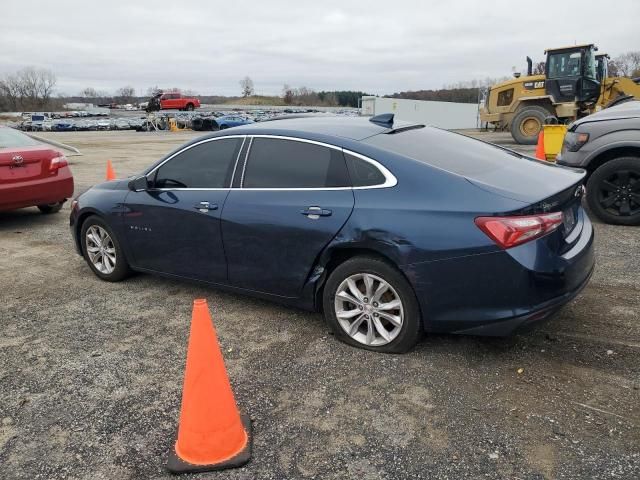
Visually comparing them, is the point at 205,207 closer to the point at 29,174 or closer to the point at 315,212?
the point at 315,212

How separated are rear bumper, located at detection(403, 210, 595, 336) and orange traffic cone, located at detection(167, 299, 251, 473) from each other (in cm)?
135

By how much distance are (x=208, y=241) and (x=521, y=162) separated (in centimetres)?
246

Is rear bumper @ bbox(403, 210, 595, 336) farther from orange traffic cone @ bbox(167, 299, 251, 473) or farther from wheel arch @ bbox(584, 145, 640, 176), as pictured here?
wheel arch @ bbox(584, 145, 640, 176)

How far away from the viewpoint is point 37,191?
25.0 ft

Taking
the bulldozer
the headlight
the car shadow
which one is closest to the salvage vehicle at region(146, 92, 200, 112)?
the bulldozer

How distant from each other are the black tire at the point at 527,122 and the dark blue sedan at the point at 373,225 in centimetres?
1627

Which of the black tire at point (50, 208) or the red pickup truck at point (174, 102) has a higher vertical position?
the red pickup truck at point (174, 102)

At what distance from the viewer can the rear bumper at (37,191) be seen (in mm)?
7337

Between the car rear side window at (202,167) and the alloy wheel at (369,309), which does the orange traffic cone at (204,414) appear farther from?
the car rear side window at (202,167)

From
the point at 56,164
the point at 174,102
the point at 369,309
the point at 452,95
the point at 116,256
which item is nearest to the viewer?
the point at 369,309

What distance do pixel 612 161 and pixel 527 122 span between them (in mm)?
13863

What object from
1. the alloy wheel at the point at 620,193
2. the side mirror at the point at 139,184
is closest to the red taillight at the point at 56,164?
the side mirror at the point at 139,184

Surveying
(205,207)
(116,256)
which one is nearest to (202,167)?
(205,207)

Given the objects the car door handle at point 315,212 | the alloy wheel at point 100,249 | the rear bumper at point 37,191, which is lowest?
the alloy wheel at point 100,249
